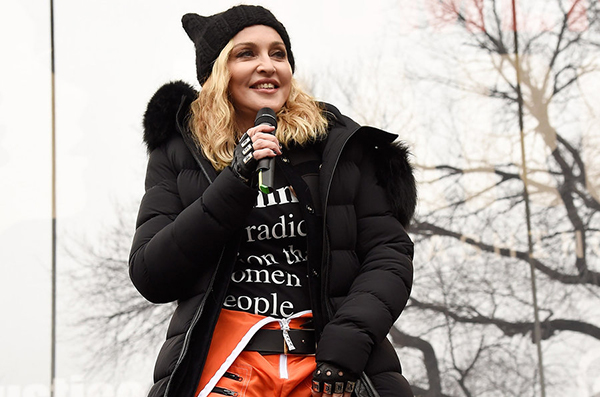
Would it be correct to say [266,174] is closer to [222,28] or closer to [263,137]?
[263,137]

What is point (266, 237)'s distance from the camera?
6.88ft

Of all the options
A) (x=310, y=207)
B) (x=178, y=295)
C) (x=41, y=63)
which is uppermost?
(x=41, y=63)

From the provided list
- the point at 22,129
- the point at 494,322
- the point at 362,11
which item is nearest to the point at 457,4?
the point at 362,11

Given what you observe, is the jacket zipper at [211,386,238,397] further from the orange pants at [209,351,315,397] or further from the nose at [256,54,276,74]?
the nose at [256,54,276,74]

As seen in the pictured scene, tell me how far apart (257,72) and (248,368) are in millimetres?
873

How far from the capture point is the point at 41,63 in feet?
13.4

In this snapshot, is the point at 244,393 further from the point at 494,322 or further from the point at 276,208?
the point at 494,322

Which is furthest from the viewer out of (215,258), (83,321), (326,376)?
(83,321)

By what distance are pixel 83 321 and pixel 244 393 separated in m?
2.19

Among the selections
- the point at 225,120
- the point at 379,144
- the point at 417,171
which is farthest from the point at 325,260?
the point at 417,171

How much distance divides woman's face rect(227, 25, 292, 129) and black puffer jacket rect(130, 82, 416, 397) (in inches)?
6.8

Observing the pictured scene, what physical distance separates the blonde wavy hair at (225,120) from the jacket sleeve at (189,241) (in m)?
0.27

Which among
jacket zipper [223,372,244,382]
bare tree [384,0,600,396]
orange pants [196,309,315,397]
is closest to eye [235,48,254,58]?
orange pants [196,309,315,397]

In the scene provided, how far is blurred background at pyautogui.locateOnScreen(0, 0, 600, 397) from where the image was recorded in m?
3.91
